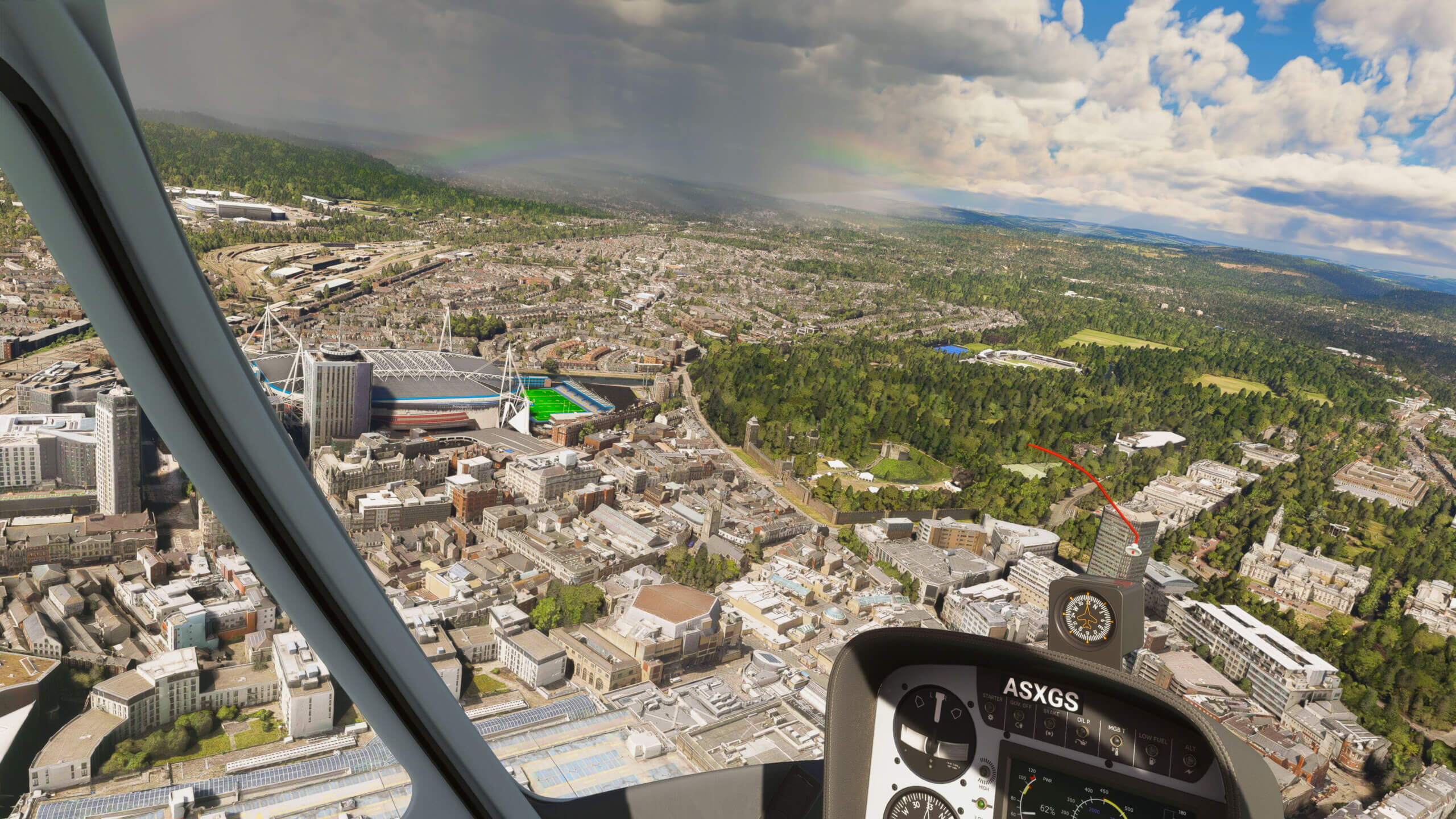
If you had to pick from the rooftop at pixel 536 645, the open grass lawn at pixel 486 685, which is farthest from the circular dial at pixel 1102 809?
the rooftop at pixel 536 645

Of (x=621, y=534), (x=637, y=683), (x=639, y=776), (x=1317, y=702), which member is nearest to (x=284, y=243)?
(x=621, y=534)

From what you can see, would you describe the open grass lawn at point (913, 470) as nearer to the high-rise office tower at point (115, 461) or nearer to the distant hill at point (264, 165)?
the distant hill at point (264, 165)

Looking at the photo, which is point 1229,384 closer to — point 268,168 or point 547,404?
point 547,404

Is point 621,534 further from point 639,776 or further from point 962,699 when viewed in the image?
point 962,699

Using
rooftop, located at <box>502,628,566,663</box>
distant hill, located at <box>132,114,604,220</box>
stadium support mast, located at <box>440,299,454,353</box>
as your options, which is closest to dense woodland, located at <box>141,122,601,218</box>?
distant hill, located at <box>132,114,604,220</box>

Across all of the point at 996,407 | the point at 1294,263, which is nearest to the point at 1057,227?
the point at 1294,263

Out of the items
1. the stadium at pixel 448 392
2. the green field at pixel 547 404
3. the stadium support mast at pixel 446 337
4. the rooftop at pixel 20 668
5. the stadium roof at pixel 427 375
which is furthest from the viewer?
the stadium support mast at pixel 446 337

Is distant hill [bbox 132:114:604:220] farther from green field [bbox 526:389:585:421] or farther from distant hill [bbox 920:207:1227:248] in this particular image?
distant hill [bbox 920:207:1227:248]
